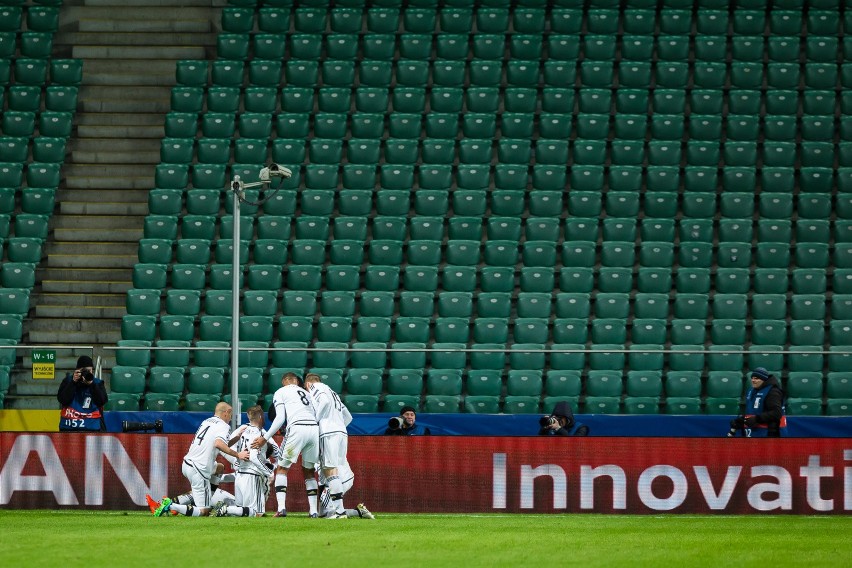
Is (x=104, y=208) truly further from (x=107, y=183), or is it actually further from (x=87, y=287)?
(x=87, y=287)

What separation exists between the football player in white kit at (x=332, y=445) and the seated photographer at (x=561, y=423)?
3.30 meters

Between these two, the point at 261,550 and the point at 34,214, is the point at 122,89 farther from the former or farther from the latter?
the point at 261,550

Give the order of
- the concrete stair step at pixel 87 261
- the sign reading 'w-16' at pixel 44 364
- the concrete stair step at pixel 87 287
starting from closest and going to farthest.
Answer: the sign reading 'w-16' at pixel 44 364, the concrete stair step at pixel 87 287, the concrete stair step at pixel 87 261

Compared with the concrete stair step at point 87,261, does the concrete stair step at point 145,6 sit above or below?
above

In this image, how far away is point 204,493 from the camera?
60.3ft

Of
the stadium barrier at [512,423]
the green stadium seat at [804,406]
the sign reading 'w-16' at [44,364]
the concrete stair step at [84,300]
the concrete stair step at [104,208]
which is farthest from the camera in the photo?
the concrete stair step at [104,208]

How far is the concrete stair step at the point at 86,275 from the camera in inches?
1011

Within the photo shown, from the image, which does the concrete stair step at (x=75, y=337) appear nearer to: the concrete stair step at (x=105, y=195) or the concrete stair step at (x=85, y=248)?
the concrete stair step at (x=85, y=248)

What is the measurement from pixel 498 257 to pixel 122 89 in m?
9.47

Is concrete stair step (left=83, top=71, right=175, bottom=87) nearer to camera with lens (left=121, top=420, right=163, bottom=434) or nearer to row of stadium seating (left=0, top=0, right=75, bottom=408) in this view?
row of stadium seating (left=0, top=0, right=75, bottom=408)

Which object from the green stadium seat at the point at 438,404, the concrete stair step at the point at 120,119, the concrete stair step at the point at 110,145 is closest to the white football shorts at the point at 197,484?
the green stadium seat at the point at 438,404

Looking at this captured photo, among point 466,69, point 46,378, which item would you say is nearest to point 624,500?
point 46,378

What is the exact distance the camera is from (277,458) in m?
18.6

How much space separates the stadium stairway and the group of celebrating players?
6632 mm
